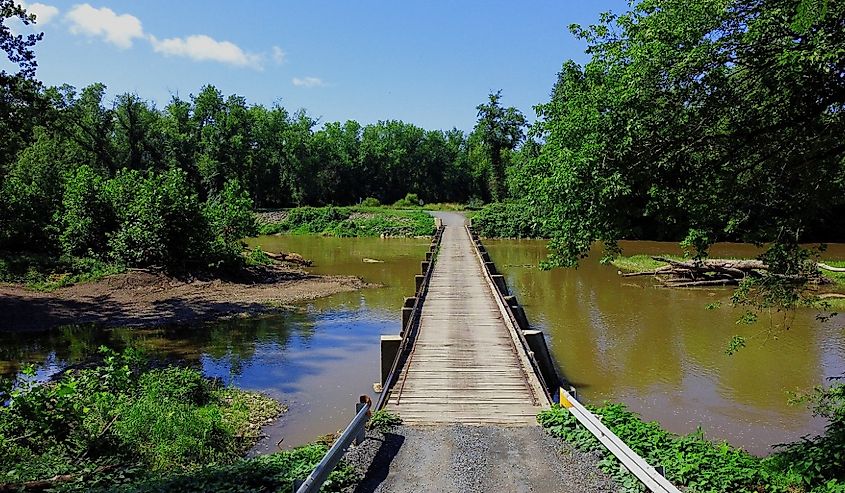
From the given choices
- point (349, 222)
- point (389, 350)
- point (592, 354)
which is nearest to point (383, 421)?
point (389, 350)

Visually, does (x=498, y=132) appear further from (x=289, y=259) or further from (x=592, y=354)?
(x=592, y=354)

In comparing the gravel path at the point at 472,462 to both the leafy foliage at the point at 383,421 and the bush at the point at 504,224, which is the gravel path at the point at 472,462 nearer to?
the leafy foliage at the point at 383,421

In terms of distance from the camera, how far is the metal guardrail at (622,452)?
4996mm

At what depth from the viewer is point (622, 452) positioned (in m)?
5.77

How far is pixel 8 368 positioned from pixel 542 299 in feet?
57.3

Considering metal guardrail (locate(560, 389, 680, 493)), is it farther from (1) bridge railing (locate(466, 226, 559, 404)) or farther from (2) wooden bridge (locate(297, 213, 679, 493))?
(1) bridge railing (locate(466, 226, 559, 404))


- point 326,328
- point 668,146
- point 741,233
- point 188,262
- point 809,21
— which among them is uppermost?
point 809,21

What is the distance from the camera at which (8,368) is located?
43.5ft

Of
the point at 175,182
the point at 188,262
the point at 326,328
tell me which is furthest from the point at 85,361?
the point at 175,182

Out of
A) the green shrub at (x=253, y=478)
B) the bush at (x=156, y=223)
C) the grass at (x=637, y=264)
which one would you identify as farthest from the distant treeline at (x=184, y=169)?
the grass at (x=637, y=264)

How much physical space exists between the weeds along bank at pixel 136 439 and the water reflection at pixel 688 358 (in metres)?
7.09

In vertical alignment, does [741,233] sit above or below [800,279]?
above

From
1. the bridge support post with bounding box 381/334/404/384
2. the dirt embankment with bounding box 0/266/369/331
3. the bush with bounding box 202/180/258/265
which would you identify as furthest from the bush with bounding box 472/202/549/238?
the bridge support post with bounding box 381/334/404/384

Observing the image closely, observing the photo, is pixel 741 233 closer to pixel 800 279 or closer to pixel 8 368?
pixel 800 279
